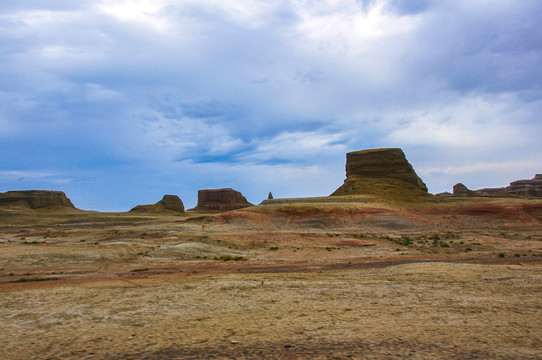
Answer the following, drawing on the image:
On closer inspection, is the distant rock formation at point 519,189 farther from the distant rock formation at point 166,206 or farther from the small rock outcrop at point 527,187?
the distant rock formation at point 166,206

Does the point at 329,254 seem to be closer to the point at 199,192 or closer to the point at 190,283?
the point at 190,283

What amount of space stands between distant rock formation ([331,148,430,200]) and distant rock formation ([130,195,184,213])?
5837 cm

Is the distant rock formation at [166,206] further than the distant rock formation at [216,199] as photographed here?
No

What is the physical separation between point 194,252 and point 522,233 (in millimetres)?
32307

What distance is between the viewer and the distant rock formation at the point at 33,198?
90.8 meters

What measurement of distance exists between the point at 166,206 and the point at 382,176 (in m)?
66.9

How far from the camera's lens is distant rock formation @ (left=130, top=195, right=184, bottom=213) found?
327ft

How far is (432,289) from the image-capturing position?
33.9 ft

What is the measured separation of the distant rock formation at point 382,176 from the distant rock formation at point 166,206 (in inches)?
2298

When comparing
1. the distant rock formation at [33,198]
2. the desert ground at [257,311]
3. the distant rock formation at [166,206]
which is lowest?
the desert ground at [257,311]

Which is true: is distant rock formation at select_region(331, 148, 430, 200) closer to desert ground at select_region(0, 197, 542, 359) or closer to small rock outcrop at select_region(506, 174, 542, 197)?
desert ground at select_region(0, 197, 542, 359)

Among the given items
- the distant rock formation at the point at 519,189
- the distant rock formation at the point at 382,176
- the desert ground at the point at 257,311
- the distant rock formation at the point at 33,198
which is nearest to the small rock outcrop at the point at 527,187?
the distant rock formation at the point at 519,189

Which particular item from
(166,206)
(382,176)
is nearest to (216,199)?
(166,206)

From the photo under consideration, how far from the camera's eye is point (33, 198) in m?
91.7
